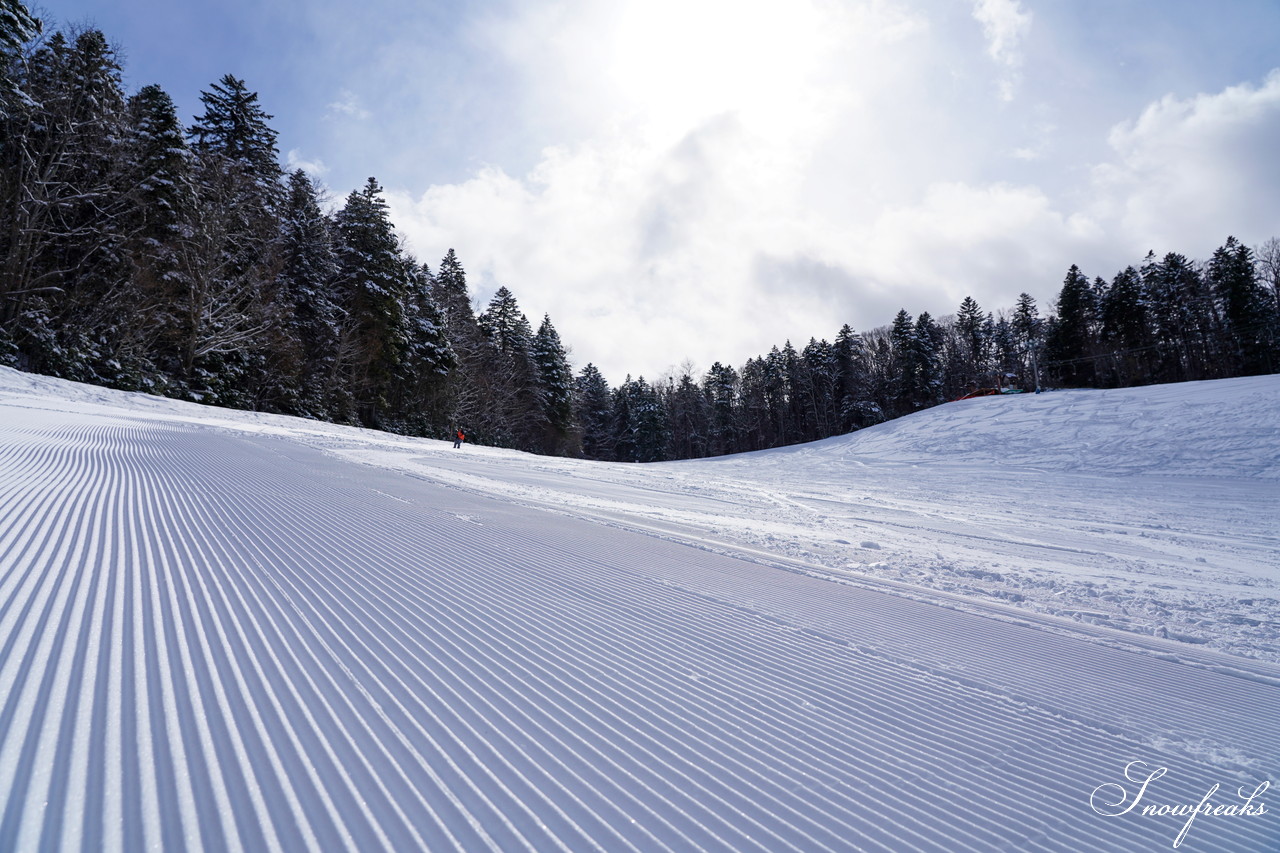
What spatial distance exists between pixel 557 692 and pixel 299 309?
35236 mm

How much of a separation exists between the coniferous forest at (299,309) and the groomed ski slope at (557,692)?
22549mm

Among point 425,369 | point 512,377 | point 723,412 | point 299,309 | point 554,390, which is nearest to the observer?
point 299,309

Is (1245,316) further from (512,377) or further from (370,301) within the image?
(370,301)

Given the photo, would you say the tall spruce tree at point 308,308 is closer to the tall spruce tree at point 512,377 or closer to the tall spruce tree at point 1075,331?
the tall spruce tree at point 512,377

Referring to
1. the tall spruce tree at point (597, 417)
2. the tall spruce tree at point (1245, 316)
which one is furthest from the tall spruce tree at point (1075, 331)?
the tall spruce tree at point (597, 417)

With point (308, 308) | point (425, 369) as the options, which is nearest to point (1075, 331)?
point (425, 369)

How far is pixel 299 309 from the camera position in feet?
101

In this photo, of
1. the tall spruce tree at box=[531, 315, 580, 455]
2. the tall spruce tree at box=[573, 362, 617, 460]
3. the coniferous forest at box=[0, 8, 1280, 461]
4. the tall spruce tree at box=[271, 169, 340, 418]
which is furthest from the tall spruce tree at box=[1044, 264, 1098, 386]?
the tall spruce tree at box=[271, 169, 340, 418]

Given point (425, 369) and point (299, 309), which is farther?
point (425, 369)

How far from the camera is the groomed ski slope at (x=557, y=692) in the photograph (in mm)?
1467

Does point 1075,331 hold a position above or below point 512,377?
above

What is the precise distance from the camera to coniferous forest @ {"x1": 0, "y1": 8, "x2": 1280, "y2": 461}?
66.9ft

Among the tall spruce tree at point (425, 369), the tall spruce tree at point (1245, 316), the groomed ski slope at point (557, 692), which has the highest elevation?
the tall spruce tree at point (1245, 316)

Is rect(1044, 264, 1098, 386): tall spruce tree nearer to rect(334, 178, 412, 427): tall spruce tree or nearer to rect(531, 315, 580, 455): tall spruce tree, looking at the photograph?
rect(531, 315, 580, 455): tall spruce tree
